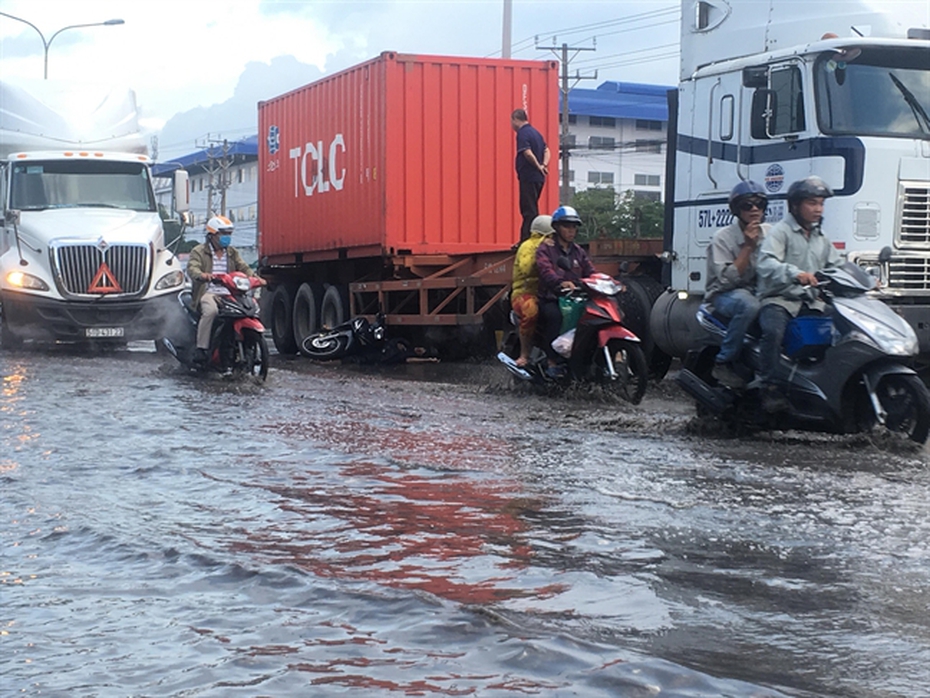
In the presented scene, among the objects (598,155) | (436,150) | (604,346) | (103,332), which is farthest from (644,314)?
(598,155)

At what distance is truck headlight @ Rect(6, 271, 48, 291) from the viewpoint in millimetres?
16672

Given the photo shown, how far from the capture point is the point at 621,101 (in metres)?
82.2

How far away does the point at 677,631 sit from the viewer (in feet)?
12.3

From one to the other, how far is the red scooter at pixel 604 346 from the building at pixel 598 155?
211ft

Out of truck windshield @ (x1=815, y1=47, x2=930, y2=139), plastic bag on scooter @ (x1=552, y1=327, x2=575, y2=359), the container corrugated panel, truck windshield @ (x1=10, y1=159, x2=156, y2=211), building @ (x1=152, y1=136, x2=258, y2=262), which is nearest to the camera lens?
plastic bag on scooter @ (x1=552, y1=327, x2=575, y2=359)

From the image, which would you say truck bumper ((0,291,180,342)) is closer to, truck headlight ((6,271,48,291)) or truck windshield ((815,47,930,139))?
truck headlight ((6,271,48,291))

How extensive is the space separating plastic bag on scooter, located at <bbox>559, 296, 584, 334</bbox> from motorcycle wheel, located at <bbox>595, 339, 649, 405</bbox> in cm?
32

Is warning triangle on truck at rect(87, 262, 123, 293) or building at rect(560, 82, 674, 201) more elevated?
building at rect(560, 82, 674, 201)

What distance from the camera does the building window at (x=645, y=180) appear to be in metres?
89.3

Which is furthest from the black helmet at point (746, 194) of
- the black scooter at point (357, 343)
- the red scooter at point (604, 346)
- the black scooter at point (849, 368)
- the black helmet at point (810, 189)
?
the black scooter at point (357, 343)

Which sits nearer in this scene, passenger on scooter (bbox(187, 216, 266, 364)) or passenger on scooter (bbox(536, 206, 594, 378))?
passenger on scooter (bbox(536, 206, 594, 378))

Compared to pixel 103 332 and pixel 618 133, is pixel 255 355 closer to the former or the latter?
pixel 103 332

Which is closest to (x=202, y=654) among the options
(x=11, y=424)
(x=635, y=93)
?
(x=11, y=424)

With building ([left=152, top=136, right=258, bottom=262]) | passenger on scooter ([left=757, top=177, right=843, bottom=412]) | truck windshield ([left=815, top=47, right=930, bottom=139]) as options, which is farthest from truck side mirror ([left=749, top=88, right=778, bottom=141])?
building ([left=152, top=136, right=258, bottom=262])
